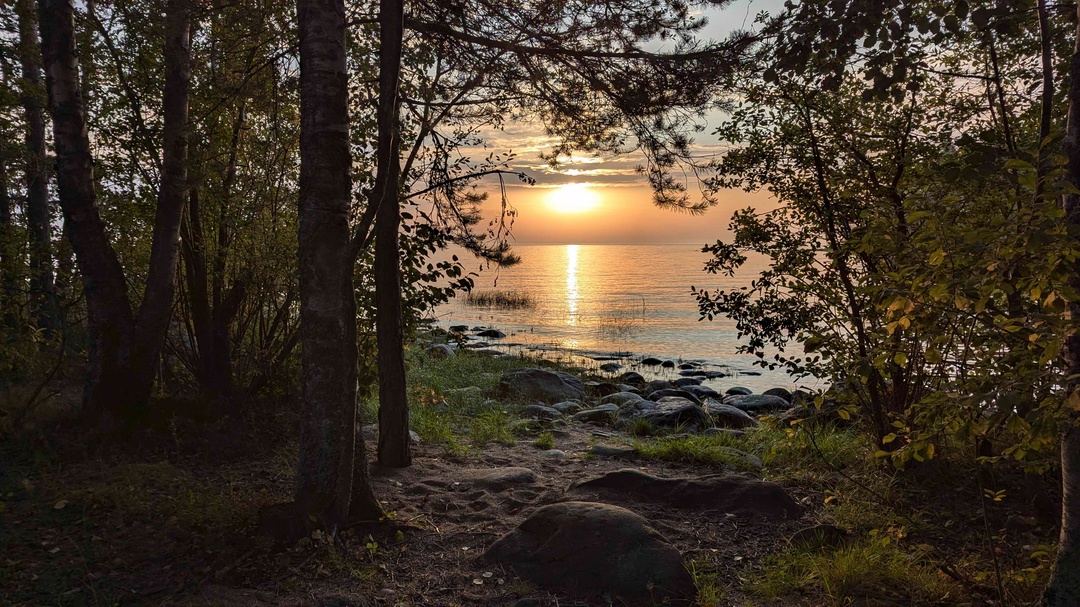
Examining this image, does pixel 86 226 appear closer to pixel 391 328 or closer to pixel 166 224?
pixel 166 224

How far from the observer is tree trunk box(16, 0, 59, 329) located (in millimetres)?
7477

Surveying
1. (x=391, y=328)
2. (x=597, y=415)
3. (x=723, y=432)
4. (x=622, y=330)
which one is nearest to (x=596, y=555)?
(x=391, y=328)

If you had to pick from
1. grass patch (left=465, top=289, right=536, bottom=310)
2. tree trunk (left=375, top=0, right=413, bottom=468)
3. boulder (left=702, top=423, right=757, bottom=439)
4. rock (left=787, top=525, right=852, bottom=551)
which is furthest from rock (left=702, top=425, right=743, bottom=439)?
grass patch (left=465, top=289, right=536, bottom=310)

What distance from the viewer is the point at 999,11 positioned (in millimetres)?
3674

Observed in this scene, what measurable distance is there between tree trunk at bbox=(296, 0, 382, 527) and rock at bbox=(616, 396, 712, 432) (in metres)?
5.59

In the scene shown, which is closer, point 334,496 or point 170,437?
point 334,496

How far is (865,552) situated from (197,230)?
23.8 ft

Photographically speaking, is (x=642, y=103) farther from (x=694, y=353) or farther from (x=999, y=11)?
(x=694, y=353)

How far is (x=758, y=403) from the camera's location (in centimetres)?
1295

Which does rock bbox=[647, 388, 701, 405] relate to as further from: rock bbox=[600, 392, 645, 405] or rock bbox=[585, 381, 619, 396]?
rock bbox=[600, 392, 645, 405]

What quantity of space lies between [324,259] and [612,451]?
14.6 feet

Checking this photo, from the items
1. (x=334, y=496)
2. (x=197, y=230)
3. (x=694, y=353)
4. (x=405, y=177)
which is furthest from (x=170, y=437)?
(x=694, y=353)

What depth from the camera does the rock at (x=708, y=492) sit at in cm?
575

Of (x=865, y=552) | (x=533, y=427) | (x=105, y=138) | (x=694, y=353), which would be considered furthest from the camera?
(x=694, y=353)
